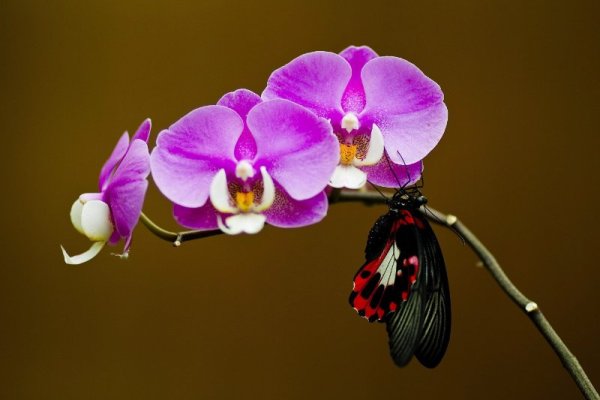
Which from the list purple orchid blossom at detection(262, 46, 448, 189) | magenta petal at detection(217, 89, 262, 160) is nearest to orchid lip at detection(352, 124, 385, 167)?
purple orchid blossom at detection(262, 46, 448, 189)

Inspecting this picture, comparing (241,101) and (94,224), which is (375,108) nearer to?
(241,101)

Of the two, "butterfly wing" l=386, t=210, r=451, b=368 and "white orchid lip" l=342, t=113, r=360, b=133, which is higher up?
"white orchid lip" l=342, t=113, r=360, b=133

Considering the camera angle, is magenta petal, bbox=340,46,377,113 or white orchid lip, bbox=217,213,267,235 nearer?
white orchid lip, bbox=217,213,267,235

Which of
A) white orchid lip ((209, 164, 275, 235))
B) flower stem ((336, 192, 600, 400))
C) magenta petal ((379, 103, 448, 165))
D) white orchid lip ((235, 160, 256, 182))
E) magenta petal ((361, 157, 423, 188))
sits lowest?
flower stem ((336, 192, 600, 400))

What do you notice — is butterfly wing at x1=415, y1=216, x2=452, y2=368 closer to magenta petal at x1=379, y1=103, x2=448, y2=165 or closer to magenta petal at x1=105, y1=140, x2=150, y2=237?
magenta petal at x1=379, y1=103, x2=448, y2=165

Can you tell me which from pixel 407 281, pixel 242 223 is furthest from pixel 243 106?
pixel 407 281
